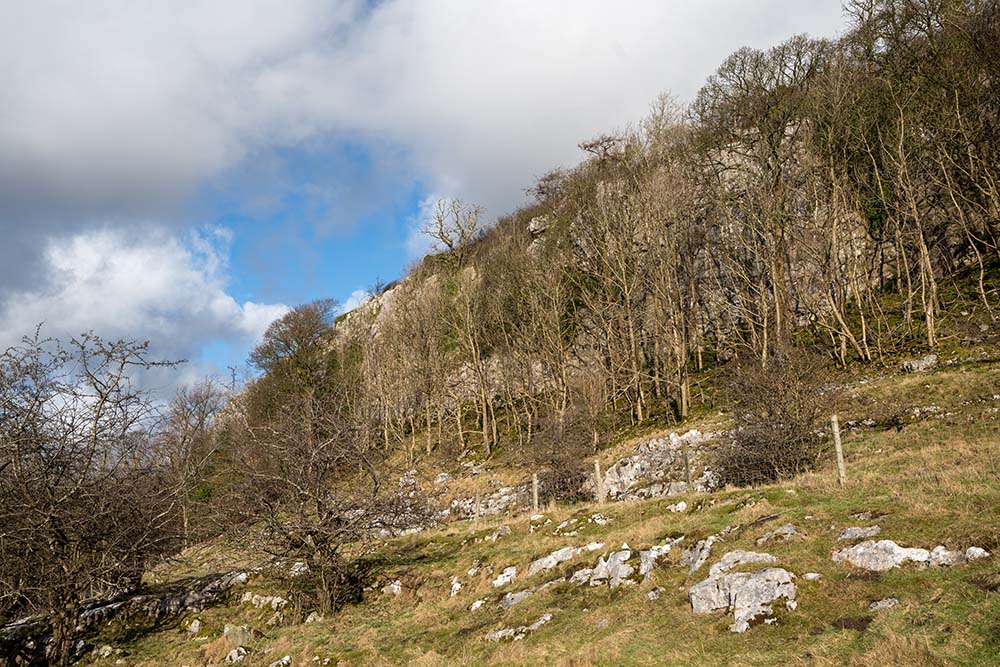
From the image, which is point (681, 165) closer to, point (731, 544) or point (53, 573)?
point (731, 544)

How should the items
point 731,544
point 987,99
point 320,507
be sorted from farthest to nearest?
point 987,99 < point 320,507 < point 731,544

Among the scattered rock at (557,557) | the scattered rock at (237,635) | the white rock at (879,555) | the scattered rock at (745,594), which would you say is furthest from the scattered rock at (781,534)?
the scattered rock at (237,635)

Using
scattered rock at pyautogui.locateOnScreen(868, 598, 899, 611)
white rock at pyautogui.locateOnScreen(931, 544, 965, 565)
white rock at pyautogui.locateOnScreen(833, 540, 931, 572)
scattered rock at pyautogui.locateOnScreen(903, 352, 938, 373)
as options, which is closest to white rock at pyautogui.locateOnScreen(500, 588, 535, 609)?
white rock at pyautogui.locateOnScreen(833, 540, 931, 572)

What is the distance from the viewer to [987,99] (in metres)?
30.2

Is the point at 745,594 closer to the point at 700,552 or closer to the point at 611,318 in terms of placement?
the point at 700,552

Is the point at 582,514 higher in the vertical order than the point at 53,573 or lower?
lower

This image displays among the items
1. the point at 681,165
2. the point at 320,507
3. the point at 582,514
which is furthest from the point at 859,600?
the point at 681,165

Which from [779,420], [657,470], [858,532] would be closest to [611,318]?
[657,470]

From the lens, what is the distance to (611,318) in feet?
129

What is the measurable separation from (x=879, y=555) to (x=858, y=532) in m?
1.10

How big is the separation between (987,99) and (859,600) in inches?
1348

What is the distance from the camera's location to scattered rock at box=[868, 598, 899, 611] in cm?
795

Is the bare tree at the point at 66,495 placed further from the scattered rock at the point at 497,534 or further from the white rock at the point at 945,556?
the white rock at the point at 945,556

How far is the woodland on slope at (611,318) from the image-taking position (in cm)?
1526
